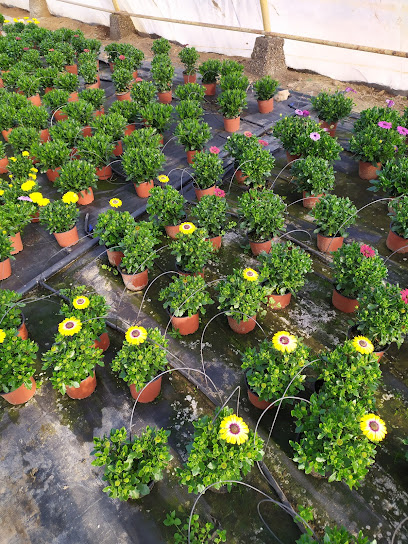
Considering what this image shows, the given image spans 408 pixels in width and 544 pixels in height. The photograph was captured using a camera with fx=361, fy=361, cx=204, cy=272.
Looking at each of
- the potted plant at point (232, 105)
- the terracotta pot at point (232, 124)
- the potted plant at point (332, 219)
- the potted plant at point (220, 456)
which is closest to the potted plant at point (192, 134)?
the potted plant at point (232, 105)

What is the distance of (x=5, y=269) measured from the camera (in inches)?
209

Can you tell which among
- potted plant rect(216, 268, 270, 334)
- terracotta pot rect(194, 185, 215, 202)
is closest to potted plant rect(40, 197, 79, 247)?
terracotta pot rect(194, 185, 215, 202)

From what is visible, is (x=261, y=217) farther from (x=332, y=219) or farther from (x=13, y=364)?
(x=13, y=364)

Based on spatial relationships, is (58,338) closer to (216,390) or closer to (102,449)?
(102,449)

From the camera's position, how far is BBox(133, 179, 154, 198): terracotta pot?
21.2ft

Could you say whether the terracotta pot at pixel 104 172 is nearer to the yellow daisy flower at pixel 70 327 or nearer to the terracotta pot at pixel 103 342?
the terracotta pot at pixel 103 342

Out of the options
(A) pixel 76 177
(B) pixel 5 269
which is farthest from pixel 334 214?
(B) pixel 5 269

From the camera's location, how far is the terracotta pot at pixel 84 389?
386 cm

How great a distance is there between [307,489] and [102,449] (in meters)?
1.84

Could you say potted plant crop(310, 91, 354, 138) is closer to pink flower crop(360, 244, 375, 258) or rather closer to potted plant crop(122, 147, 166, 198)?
potted plant crop(122, 147, 166, 198)

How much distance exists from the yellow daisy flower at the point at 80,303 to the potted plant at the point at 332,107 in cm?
624

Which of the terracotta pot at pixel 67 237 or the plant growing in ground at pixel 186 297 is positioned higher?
the terracotta pot at pixel 67 237

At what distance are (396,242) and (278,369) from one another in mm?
3047

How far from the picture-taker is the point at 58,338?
3781 mm
